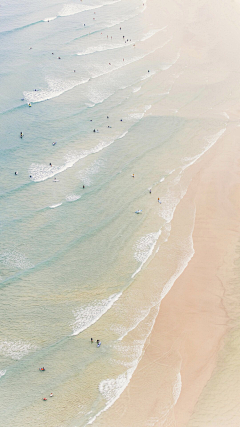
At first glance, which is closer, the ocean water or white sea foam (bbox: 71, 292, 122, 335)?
the ocean water

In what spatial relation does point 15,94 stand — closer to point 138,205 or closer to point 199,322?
point 138,205

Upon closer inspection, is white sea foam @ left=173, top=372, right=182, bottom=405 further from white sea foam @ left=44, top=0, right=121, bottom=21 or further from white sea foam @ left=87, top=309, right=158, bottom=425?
white sea foam @ left=44, top=0, right=121, bottom=21

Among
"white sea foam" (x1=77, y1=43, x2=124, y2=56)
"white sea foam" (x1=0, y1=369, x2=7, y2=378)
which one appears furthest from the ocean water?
"white sea foam" (x1=77, y1=43, x2=124, y2=56)

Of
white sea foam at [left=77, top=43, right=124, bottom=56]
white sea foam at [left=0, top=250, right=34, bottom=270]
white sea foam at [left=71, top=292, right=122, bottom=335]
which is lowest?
white sea foam at [left=71, top=292, right=122, bottom=335]

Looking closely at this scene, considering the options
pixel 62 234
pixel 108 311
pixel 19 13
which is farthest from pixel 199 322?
pixel 19 13

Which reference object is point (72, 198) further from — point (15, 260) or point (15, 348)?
point (15, 348)
